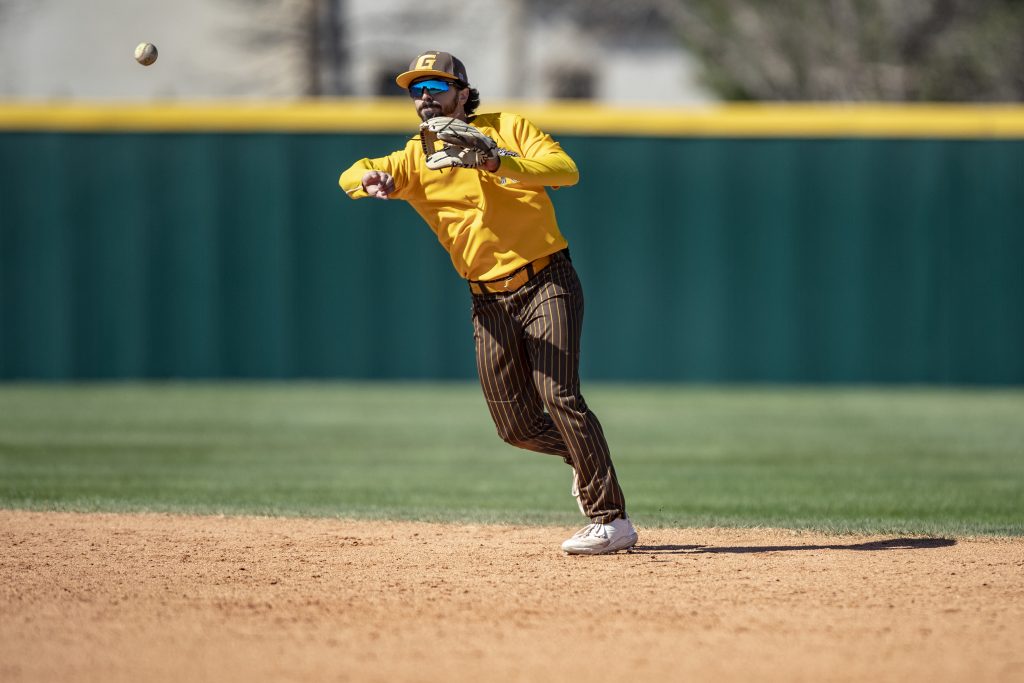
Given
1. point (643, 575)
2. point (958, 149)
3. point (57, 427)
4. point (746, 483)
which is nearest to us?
point (643, 575)

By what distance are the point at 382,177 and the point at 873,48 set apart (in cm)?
1961

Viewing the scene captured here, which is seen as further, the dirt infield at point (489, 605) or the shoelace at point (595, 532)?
the shoelace at point (595, 532)

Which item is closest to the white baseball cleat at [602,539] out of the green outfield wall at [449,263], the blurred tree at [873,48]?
the green outfield wall at [449,263]

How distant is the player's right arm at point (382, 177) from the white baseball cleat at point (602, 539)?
1.64m

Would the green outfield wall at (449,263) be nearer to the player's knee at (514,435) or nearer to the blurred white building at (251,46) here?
the player's knee at (514,435)

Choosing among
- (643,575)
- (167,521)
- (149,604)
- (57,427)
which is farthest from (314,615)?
(57,427)

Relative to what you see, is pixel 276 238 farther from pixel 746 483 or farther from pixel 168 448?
pixel 746 483

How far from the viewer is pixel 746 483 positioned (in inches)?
355

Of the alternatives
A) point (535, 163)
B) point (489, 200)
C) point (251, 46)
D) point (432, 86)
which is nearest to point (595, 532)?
point (489, 200)

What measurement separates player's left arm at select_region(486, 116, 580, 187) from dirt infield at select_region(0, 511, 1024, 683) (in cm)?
158

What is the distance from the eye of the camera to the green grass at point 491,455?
25.9 ft

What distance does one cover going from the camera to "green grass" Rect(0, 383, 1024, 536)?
7.91 m

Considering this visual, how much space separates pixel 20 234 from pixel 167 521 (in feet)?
Result: 29.1

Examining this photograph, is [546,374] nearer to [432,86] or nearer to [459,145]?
[459,145]
